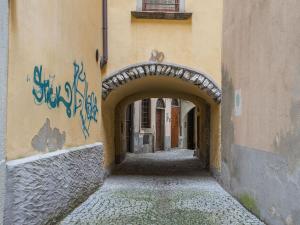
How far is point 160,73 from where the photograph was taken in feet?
27.3

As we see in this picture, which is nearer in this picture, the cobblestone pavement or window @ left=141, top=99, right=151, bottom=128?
the cobblestone pavement

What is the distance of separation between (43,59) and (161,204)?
9.51 ft

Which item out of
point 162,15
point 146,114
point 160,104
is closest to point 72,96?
point 162,15

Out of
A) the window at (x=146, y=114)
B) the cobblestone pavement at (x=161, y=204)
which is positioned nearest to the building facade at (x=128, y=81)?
the cobblestone pavement at (x=161, y=204)

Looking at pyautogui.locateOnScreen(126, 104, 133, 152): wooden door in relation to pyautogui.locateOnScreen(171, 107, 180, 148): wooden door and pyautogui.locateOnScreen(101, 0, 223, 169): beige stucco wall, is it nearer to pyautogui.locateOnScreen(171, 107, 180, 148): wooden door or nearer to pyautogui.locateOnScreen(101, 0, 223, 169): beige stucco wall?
pyautogui.locateOnScreen(171, 107, 180, 148): wooden door

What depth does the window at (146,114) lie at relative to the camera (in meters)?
19.1

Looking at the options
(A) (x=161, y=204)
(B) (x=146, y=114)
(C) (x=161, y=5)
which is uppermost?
(C) (x=161, y=5)

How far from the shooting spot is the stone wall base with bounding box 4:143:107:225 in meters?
3.52

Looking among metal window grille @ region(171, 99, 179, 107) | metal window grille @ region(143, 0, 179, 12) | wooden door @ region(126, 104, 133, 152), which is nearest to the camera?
metal window grille @ region(143, 0, 179, 12)

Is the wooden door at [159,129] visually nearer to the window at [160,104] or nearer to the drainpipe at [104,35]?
the window at [160,104]

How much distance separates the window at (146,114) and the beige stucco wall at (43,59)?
12.1 metres

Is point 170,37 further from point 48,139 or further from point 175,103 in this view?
point 175,103

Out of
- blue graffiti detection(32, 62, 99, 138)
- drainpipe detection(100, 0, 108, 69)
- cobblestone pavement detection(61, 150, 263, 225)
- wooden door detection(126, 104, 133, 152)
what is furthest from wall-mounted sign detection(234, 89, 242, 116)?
wooden door detection(126, 104, 133, 152)

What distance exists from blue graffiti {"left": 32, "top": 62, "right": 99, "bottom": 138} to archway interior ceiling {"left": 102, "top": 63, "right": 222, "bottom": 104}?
80cm
